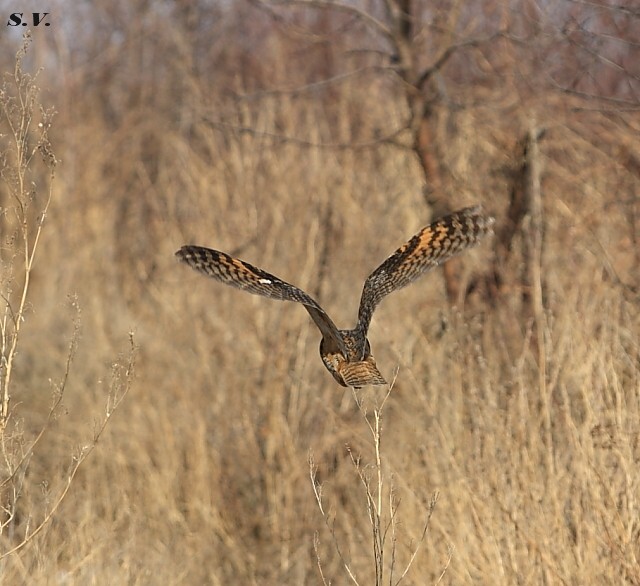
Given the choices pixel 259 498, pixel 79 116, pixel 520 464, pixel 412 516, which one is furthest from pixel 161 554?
pixel 79 116

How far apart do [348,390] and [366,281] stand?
2951 millimetres

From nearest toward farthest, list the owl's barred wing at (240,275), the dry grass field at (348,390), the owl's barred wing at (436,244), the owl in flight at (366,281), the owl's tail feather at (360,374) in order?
the owl's tail feather at (360,374), the owl in flight at (366,281), the owl's barred wing at (240,275), the owl's barred wing at (436,244), the dry grass field at (348,390)

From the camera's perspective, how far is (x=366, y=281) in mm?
4230

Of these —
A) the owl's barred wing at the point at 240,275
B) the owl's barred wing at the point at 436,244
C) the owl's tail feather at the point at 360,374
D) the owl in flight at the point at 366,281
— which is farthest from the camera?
the owl's barred wing at the point at 436,244

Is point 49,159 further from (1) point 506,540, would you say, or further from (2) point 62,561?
(2) point 62,561

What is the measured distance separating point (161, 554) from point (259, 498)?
75 centimetres

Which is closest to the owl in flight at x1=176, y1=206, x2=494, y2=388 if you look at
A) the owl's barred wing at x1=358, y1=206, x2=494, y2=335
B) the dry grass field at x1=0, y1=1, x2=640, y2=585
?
the owl's barred wing at x1=358, y1=206, x2=494, y2=335

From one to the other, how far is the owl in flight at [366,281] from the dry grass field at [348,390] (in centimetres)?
Result: 81

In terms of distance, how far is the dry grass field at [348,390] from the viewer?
4.82 metres

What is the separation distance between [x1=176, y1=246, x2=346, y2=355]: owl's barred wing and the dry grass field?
103 cm

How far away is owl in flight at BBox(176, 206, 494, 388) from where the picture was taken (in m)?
3.86

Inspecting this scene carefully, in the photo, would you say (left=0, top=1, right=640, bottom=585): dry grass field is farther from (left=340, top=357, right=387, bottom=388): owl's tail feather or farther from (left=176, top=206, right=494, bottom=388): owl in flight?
(left=340, top=357, right=387, bottom=388): owl's tail feather

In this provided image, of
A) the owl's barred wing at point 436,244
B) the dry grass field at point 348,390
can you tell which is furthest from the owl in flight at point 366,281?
the dry grass field at point 348,390

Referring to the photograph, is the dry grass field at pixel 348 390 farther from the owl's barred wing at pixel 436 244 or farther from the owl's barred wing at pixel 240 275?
the owl's barred wing at pixel 240 275
